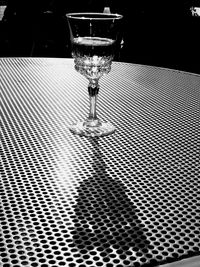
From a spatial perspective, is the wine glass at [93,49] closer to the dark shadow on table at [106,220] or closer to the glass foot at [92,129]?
the glass foot at [92,129]

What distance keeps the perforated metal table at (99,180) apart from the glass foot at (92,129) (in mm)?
16

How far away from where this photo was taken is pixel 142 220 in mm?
482

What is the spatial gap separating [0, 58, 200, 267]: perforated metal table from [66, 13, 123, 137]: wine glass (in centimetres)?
3

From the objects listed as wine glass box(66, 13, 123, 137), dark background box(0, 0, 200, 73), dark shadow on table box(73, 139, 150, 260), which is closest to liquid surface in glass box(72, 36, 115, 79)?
wine glass box(66, 13, 123, 137)

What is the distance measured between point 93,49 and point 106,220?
1.17 feet

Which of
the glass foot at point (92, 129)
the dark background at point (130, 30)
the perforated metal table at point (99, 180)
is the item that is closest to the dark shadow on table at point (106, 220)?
the perforated metal table at point (99, 180)

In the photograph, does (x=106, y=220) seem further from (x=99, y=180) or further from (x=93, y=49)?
(x=93, y=49)

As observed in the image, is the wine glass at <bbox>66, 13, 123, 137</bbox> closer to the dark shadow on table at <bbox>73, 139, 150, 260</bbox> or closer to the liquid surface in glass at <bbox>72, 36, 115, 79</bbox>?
the liquid surface in glass at <bbox>72, 36, 115, 79</bbox>

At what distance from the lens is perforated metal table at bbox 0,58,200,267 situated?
0.43 metres

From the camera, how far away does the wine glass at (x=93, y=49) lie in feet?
2.43

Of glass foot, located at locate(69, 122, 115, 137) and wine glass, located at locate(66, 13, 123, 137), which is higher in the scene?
wine glass, located at locate(66, 13, 123, 137)

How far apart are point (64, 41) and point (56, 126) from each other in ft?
7.97

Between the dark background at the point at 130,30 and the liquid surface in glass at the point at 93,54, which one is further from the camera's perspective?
the dark background at the point at 130,30

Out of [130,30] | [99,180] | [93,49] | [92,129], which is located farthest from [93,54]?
[130,30]
